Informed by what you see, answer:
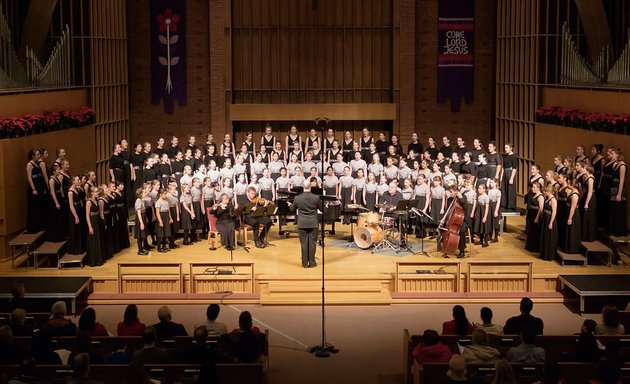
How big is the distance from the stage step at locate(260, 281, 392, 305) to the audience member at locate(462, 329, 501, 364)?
199 inches

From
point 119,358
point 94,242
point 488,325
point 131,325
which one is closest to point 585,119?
point 488,325

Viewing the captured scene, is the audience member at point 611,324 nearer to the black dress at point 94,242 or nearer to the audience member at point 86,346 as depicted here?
the audience member at point 86,346

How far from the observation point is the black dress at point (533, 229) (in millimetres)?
16562

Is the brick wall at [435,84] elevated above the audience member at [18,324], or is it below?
above

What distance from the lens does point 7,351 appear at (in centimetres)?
915

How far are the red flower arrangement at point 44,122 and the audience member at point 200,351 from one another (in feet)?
28.0

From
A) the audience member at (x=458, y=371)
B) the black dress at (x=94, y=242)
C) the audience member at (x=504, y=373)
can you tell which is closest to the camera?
the audience member at (x=504, y=373)

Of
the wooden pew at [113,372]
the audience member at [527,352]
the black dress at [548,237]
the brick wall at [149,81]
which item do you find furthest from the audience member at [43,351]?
the brick wall at [149,81]

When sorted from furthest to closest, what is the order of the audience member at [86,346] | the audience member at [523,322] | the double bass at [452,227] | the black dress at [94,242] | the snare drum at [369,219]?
the snare drum at [369,219], the double bass at [452,227], the black dress at [94,242], the audience member at [523,322], the audience member at [86,346]

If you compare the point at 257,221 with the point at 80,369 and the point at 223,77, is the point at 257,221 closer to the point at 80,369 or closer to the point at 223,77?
the point at 223,77

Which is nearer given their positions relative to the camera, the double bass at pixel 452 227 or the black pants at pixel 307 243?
the black pants at pixel 307 243

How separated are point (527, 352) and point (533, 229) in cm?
774

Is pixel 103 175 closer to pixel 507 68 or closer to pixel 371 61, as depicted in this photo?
pixel 371 61

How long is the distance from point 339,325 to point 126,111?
40.0 ft
